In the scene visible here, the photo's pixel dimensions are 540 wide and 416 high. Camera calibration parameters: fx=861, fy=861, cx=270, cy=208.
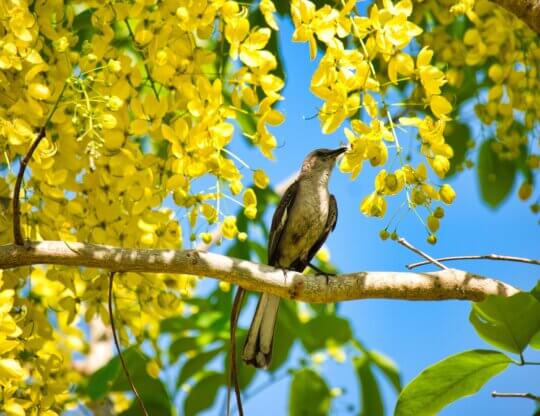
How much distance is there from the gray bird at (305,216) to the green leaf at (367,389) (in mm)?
490

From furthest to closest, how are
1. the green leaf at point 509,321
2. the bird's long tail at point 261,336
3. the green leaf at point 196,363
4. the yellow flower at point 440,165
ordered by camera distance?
1. the green leaf at point 196,363
2. the bird's long tail at point 261,336
3. the yellow flower at point 440,165
4. the green leaf at point 509,321

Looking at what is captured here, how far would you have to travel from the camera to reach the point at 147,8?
9.46 ft

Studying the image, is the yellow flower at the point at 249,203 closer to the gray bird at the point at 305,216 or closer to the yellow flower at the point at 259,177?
the yellow flower at the point at 259,177

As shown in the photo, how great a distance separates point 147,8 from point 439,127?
1.11m

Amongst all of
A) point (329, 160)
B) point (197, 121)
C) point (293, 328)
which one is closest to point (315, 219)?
point (329, 160)

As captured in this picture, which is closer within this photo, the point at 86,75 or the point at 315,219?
the point at 86,75

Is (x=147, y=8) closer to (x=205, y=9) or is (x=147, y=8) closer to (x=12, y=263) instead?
(x=205, y=9)

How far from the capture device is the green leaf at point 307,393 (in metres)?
3.43

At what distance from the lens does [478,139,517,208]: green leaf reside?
391cm

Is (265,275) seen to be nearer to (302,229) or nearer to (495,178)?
(302,229)

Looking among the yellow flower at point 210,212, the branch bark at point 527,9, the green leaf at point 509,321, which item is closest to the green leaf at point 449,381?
the green leaf at point 509,321

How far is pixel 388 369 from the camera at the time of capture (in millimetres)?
3514

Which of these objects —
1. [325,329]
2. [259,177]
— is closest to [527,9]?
[259,177]

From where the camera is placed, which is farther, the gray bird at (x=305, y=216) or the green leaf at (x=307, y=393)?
the gray bird at (x=305, y=216)
